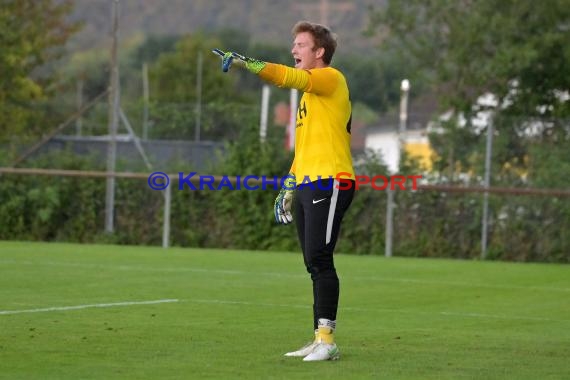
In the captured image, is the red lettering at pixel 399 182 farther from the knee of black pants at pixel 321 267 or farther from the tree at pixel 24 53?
the knee of black pants at pixel 321 267

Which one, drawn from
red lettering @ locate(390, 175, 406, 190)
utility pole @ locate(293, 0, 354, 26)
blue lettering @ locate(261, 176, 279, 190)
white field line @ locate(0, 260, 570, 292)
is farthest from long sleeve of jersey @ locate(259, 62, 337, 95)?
utility pole @ locate(293, 0, 354, 26)

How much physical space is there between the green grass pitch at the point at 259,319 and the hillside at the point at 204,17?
369 ft

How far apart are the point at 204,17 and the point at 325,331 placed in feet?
456

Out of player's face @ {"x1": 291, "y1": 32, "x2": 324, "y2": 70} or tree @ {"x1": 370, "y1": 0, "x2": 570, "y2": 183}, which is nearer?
player's face @ {"x1": 291, "y1": 32, "x2": 324, "y2": 70}

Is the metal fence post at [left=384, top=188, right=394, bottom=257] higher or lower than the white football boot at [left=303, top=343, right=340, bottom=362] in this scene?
higher

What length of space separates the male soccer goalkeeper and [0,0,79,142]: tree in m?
21.1

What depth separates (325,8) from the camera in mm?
124312

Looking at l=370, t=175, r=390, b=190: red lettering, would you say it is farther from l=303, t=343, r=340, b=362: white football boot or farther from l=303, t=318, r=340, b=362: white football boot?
l=303, t=343, r=340, b=362: white football boot

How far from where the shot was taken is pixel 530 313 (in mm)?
13383

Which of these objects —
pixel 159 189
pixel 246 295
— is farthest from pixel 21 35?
pixel 246 295

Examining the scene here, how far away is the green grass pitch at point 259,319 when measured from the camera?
8617mm

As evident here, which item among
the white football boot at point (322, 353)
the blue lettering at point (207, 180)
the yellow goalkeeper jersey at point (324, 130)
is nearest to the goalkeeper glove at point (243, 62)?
the yellow goalkeeper jersey at point (324, 130)

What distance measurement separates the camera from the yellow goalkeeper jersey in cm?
930

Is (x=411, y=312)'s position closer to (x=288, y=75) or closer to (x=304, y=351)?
(x=304, y=351)
